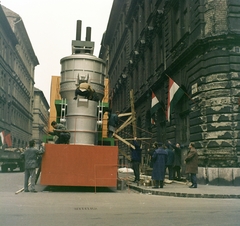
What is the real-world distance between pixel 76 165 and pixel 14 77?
4015 cm

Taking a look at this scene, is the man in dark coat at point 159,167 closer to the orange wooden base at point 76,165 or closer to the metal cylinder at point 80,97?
the orange wooden base at point 76,165

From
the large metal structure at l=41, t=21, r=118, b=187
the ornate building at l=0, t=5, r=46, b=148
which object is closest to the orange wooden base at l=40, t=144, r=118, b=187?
the large metal structure at l=41, t=21, r=118, b=187

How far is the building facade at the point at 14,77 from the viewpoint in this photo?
140 feet

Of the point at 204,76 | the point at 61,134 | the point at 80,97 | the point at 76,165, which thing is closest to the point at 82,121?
the point at 61,134

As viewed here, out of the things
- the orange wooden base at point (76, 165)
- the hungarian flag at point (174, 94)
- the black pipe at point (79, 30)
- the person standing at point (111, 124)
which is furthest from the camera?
the hungarian flag at point (174, 94)

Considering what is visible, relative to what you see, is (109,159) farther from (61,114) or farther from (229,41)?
(229,41)

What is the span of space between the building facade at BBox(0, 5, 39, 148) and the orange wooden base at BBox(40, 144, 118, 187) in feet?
93.0

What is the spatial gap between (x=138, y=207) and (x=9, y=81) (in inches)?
1632

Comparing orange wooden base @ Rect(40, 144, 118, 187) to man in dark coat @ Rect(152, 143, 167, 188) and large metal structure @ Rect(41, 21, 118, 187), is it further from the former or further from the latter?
man in dark coat @ Rect(152, 143, 167, 188)

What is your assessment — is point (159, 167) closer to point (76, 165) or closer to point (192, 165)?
point (192, 165)

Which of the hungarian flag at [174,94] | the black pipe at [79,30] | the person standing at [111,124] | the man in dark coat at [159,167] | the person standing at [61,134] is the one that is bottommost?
the man in dark coat at [159,167]

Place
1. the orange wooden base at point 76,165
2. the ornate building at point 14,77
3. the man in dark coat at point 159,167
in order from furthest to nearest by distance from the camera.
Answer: the ornate building at point 14,77
the man in dark coat at point 159,167
the orange wooden base at point 76,165

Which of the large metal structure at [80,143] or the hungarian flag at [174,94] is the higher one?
the hungarian flag at [174,94]

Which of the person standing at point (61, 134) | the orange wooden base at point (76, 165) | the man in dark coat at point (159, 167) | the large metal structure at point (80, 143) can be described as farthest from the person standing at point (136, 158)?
the person standing at point (61, 134)
